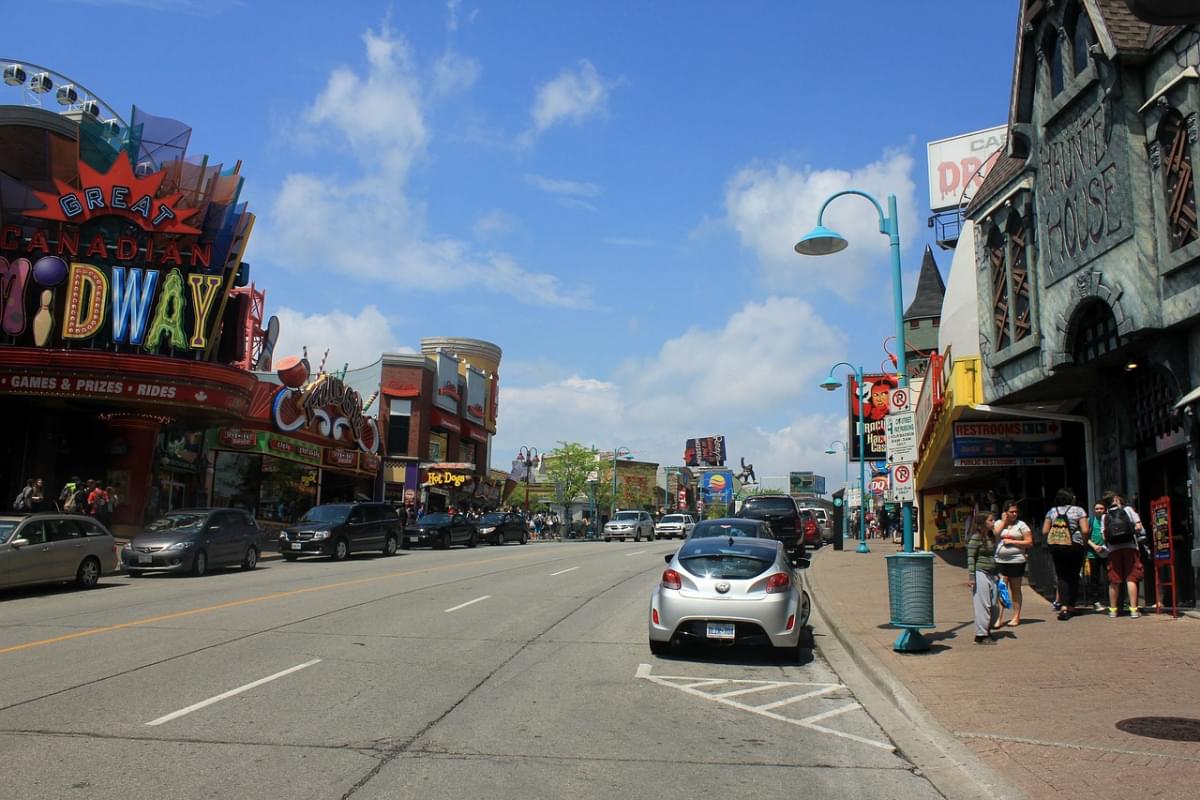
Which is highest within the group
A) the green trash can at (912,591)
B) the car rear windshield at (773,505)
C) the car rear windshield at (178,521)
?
the car rear windshield at (773,505)

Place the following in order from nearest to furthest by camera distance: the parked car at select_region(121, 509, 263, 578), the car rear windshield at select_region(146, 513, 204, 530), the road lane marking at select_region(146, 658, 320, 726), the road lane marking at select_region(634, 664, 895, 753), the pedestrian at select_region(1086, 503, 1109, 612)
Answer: the road lane marking at select_region(146, 658, 320, 726) → the road lane marking at select_region(634, 664, 895, 753) → the pedestrian at select_region(1086, 503, 1109, 612) → the parked car at select_region(121, 509, 263, 578) → the car rear windshield at select_region(146, 513, 204, 530)

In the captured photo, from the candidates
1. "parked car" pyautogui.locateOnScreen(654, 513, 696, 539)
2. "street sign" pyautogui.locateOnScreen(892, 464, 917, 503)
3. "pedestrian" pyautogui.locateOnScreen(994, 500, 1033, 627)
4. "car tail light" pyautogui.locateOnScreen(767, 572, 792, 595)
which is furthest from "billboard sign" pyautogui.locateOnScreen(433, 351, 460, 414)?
"car tail light" pyautogui.locateOnScreen(767, 572, 792, 595)

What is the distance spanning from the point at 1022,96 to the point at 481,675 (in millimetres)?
13568

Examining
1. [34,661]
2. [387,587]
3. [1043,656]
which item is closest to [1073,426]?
[1043,656]

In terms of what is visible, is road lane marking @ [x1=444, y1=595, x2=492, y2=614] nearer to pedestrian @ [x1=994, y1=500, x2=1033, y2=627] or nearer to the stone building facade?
pedestrian @ [x1=994, y1=500, x2=1033, y2=627]

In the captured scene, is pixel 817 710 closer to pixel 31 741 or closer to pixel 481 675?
pixel 481 675

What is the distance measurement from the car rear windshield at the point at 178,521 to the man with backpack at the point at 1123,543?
59.9 ft

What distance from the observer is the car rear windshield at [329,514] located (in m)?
27.7

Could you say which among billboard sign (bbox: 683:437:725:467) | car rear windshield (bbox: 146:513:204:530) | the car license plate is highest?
billboard sign (bbox: 683:437:725:467)

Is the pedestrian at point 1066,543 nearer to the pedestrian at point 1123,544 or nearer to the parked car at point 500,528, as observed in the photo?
the pedestrian at point 1123,544

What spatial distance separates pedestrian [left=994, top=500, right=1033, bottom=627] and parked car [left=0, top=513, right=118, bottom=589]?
50.3 feet

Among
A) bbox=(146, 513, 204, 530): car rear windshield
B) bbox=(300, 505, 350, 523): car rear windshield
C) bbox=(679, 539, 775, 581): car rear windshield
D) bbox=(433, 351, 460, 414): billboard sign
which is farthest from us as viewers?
bbox=(433, 351, 460, 414): billboard sign

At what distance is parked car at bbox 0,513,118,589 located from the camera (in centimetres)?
1576

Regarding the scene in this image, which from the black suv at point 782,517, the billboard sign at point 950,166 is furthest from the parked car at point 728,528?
the billboard sign at point 950,166
